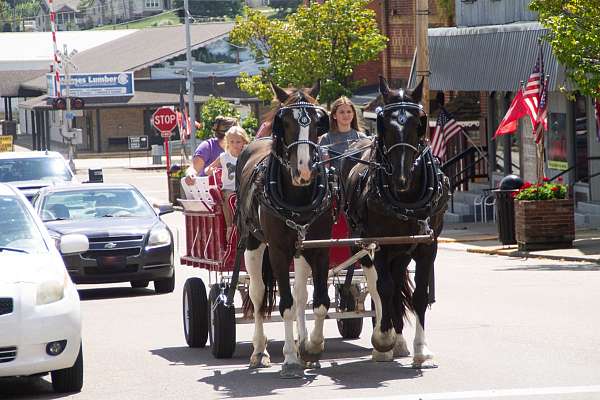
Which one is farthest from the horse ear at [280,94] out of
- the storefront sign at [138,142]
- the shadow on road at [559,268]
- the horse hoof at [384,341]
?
the storefront sign at [138,142]

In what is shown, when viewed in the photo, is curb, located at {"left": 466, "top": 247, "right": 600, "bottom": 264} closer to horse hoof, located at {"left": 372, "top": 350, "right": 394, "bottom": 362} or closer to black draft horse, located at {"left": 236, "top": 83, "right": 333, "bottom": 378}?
horse hoof, located at {"left": 372, "top": 350, "right": 394, "bottom": 362}

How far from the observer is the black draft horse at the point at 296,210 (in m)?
10.8

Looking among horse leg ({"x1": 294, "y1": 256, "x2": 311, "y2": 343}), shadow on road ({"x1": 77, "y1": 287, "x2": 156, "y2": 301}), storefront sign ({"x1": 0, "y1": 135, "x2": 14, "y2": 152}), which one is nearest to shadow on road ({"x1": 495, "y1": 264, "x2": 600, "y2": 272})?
shadow on road ({"x1": 77, "y1": 287, "x2": 156, "y2": 301})

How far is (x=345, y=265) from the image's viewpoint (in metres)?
11.5

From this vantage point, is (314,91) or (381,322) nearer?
(381,322)

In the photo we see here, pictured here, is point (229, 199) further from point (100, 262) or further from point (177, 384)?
point (100, 262)

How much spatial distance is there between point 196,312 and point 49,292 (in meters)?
2.98

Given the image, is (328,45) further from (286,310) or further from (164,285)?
(286,310)

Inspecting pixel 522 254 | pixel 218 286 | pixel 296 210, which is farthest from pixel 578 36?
pixel 296 210

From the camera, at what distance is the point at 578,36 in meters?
22.5

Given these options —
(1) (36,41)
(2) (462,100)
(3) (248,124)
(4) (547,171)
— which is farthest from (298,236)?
(1) (36,41)

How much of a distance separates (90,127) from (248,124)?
2701 cm

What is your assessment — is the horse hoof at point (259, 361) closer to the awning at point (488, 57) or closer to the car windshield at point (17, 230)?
the car windshield at point (17, 230)

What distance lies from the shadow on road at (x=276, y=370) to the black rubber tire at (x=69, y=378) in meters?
1.02
